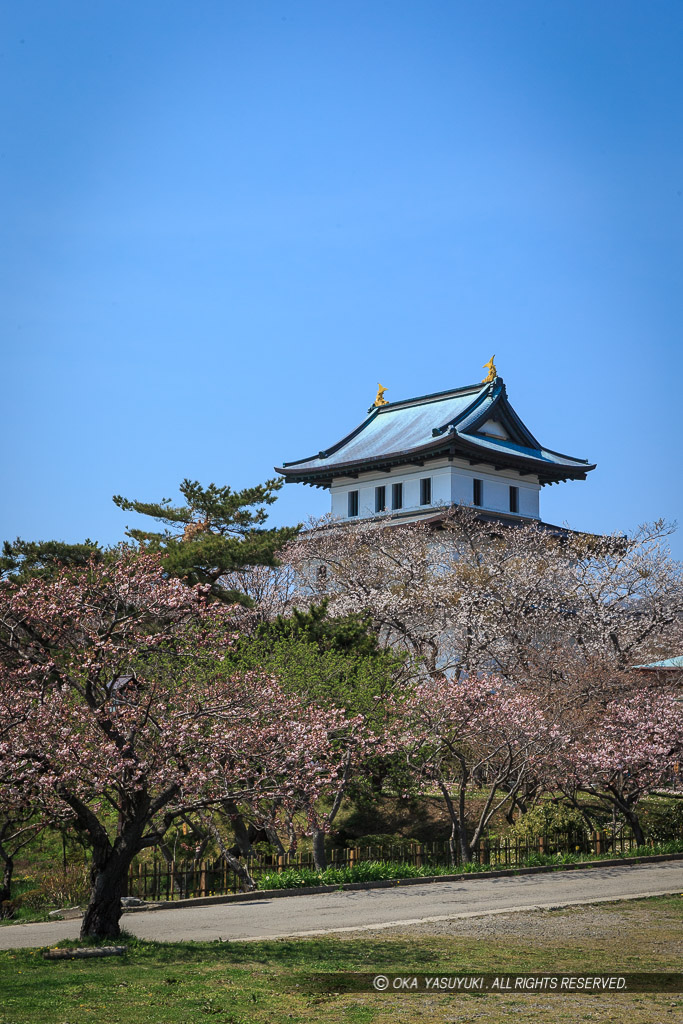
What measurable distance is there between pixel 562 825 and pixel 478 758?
2484 millimetres

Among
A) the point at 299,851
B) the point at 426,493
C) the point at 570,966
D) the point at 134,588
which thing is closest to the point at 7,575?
the point at 299,851

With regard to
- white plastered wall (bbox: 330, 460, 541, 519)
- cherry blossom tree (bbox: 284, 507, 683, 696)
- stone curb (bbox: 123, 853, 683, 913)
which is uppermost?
white plastered wall (bbox: 330, 460, 541, 519)

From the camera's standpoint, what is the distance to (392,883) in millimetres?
19000

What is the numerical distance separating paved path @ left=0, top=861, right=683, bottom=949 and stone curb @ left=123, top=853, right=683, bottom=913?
0.32 meters

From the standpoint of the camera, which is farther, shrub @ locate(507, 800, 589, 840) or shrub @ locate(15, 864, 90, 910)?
shrub @ locate(507, 800, 589, 840)

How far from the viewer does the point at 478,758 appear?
977 inches

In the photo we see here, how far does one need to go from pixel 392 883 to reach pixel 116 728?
857 cm

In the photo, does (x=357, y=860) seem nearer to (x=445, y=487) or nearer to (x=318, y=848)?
(x=318, y=848)

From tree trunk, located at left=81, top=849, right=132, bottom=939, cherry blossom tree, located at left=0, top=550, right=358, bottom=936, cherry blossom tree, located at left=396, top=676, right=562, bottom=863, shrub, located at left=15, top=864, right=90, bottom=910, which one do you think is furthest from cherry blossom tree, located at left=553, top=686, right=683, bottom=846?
tree trunk, located at left=81, top=849, right=132, bottom=939

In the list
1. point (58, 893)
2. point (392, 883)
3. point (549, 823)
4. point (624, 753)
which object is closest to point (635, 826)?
point (624, 753)

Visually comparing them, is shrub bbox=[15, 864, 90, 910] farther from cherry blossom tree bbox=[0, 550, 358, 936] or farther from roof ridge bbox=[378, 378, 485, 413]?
roof ridge bbox=[378, 378, 485, 413]

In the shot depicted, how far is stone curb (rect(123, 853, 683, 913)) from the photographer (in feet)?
55.2

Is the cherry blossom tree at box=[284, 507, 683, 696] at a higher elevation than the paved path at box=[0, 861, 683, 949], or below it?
higher

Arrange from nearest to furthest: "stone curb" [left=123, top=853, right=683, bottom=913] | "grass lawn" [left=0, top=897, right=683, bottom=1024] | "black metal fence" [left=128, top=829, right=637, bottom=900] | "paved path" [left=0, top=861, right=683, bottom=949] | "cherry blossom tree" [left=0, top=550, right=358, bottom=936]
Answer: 1. "grass lawn" [left=0, top=897, right=683, bottom=1024]
2. "cherry blossom tree" [left=0, top=550, right=358, bottom=936]
3. "paved path" [left=0, top=861, right=683, bottom=949]
4. "stone curb" [left=123, top=853, right=683, bottom=913]
5. "black metal fence" [left=128, top=829, right=637, bottom=900]
